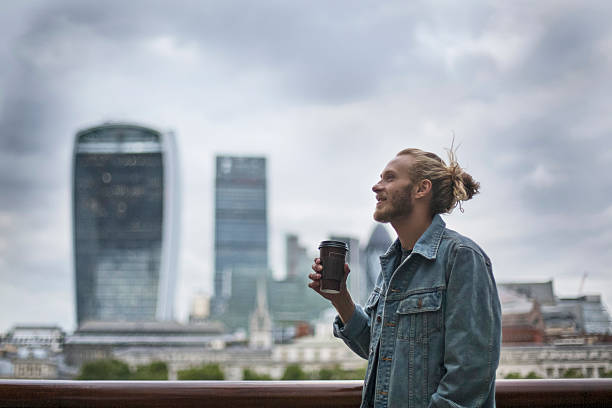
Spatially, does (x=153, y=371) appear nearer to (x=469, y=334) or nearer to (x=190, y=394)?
(x=190, y=394)

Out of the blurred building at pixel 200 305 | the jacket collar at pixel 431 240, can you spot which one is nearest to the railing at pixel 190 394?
the jacket collar at pixel 431 240

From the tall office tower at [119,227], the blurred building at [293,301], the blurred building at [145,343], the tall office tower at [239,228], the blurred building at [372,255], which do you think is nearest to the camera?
the blurred building at [145,343]

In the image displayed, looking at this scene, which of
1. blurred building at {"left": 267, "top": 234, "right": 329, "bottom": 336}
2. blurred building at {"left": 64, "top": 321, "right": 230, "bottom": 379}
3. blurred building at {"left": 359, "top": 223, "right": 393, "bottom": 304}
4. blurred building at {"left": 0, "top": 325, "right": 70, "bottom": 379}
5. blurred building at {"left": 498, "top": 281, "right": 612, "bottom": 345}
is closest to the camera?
blurred building at {"left": 498, "top": 281, "right": 612, "bottom": 345}

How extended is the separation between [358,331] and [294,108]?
260ft

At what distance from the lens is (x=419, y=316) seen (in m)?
1.11

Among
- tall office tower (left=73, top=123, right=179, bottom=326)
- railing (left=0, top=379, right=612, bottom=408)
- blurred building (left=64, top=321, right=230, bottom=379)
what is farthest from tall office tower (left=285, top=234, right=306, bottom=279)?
railing (left=0, top=379, right=612, bottom=408)

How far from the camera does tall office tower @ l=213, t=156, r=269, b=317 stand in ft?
266

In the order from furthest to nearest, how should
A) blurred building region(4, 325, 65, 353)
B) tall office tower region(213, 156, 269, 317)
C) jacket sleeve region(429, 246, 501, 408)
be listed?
tall office tower region(213, 156, 269, 317) → blurred building region(4, 325, 65, 353) → jacket sleeve region(429, 246, 501, 408)

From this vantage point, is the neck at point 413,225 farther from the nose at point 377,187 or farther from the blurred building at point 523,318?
the blurred building at point 523,318

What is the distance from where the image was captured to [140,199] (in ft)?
195

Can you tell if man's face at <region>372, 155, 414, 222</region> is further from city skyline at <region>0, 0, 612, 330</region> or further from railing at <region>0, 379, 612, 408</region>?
city skyline at <region>0, 0, 612, 330</region>

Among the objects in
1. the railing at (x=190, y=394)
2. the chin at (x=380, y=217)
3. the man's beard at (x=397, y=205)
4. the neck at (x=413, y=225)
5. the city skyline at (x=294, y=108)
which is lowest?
the railing at (x=190, y=394)

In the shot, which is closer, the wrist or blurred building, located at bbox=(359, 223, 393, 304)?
the wrist

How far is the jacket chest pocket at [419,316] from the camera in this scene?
1.09m
